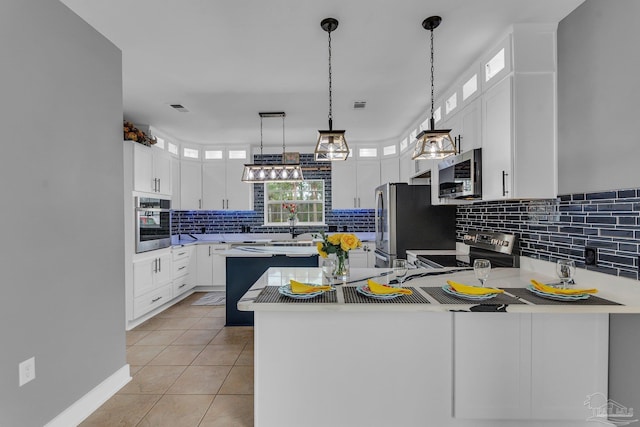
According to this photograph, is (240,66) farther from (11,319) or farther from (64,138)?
(11,319)

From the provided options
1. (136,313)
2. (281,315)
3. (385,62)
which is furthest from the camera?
(136,313)

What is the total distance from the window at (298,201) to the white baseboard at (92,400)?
148 inches

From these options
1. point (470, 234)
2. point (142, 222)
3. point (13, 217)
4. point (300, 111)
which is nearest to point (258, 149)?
point (300, 111)

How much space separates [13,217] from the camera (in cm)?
172

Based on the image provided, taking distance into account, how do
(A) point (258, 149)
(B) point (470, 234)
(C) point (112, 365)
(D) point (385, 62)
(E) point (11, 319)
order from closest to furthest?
(E) point (11, 319) < (C) point (112, 365) < (D) point (385, 62) < (B) point (470, 234) < (A) point (258, 149)

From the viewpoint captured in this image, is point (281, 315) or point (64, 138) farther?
point (64, 138)

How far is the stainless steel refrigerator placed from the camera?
3.99 meters

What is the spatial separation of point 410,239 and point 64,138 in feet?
11.0

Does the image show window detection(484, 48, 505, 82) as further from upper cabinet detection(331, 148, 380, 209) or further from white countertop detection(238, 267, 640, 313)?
upper cabinet detection(331, 148, 380, 209)

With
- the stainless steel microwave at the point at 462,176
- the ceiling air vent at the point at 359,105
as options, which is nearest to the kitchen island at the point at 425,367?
the stainless steel microwave at the point at 462,176

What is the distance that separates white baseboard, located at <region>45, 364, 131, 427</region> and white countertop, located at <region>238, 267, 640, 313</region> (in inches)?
53.1

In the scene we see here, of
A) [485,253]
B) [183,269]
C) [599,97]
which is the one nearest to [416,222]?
[485,253]

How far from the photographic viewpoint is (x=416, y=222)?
4.01 meters

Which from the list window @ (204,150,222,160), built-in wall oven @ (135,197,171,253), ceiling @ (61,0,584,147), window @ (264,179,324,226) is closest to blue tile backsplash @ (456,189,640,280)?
ceiling @ (61,0,584,147)
